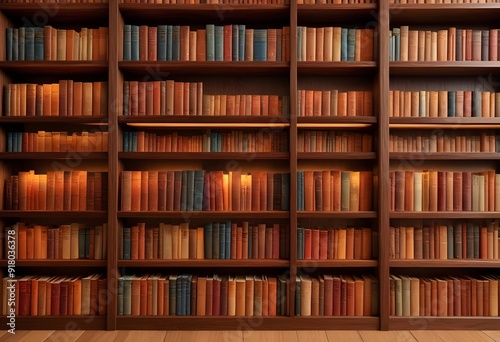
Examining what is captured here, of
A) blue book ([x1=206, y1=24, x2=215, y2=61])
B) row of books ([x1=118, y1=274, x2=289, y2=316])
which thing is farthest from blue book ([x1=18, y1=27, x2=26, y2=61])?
row of books ([x1=118, y1=274, x2=289, y2=316])

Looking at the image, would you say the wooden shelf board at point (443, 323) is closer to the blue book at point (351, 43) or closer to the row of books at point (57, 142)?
the blue book at point (351, 43)

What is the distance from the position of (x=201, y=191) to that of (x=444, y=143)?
1.68m

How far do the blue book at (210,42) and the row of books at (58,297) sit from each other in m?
1.66

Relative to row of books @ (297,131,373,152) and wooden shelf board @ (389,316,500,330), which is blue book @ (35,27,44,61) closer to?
row of books @ (297,131,373,152)

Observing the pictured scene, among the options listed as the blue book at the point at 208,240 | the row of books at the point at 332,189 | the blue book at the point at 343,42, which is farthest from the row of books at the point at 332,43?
the blue book at the point at 208,240

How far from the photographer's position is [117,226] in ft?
9.23

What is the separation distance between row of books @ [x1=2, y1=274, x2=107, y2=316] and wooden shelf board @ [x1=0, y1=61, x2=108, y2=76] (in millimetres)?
1427

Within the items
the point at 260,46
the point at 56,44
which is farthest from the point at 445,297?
the point at 56,44

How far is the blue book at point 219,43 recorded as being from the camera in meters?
2.86

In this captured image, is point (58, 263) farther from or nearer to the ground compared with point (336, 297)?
farther from the ground

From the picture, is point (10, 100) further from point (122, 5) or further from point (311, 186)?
point (311, 186)

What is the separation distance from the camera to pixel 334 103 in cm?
286

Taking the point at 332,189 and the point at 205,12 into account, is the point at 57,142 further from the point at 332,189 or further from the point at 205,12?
the point at 332,189

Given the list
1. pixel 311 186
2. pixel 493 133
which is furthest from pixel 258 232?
pixel 493 133
